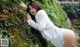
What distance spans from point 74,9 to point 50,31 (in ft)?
42.7

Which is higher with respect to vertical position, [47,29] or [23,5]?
[23,5]

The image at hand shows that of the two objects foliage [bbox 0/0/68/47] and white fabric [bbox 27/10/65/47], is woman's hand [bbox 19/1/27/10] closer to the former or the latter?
foliage [bbox 0/0/68/47]

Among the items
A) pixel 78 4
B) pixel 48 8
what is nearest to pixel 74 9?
pixel 78 4

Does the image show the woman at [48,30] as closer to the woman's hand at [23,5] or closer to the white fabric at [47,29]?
the white fabric at [47,29]

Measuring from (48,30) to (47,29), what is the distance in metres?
0.03

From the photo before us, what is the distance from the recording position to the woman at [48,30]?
266 inches

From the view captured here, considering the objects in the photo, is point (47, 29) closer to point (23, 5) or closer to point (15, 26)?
point (15, 26)

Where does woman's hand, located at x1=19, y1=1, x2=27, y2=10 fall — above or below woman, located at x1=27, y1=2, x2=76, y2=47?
above

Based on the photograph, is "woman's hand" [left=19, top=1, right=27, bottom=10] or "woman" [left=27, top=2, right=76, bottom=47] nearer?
"woman" [left=27, top=2, right=76, bottom=47]

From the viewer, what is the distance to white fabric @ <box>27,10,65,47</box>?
689cm

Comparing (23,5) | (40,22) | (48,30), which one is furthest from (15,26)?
(23,5)

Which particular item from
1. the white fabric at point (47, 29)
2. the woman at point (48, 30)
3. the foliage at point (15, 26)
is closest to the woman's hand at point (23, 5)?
the foliage at point (15, 26)

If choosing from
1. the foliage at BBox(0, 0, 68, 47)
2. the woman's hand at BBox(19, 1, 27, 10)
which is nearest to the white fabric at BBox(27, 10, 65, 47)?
the foliage at BBox(0, 0, 68, 47)

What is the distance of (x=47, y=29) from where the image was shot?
7066mm
